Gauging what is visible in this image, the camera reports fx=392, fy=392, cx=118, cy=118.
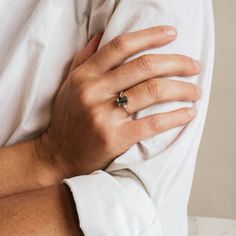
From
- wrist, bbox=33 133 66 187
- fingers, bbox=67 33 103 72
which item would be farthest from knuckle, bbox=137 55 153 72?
wrist, bbox=33 133 66 187

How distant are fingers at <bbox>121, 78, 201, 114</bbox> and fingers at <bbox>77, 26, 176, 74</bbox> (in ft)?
0.16

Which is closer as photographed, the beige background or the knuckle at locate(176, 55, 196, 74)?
the knuckle at locate(176, 55, 196, 74)

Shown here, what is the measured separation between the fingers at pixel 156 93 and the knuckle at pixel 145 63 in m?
0.02

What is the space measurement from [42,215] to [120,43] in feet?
0.84

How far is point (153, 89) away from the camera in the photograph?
21.4 inches

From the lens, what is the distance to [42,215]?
1.65 ft

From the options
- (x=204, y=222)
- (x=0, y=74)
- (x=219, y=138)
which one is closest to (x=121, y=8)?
(x=0, y=74)

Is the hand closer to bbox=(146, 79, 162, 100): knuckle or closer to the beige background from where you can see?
bbox=(146, 79, 162, 100): knuckle

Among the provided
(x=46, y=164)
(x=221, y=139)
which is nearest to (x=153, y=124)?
(x=46, y=164)

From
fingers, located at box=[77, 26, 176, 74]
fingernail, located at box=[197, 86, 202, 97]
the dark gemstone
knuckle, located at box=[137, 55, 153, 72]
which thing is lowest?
fingernail, located at box=[197, 86, 202, 97]

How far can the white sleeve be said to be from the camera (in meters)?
0.51

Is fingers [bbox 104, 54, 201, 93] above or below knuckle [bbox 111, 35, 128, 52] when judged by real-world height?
below

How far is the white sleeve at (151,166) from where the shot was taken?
Result: 1.66 feet

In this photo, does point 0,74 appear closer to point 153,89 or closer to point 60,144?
point 60,144
